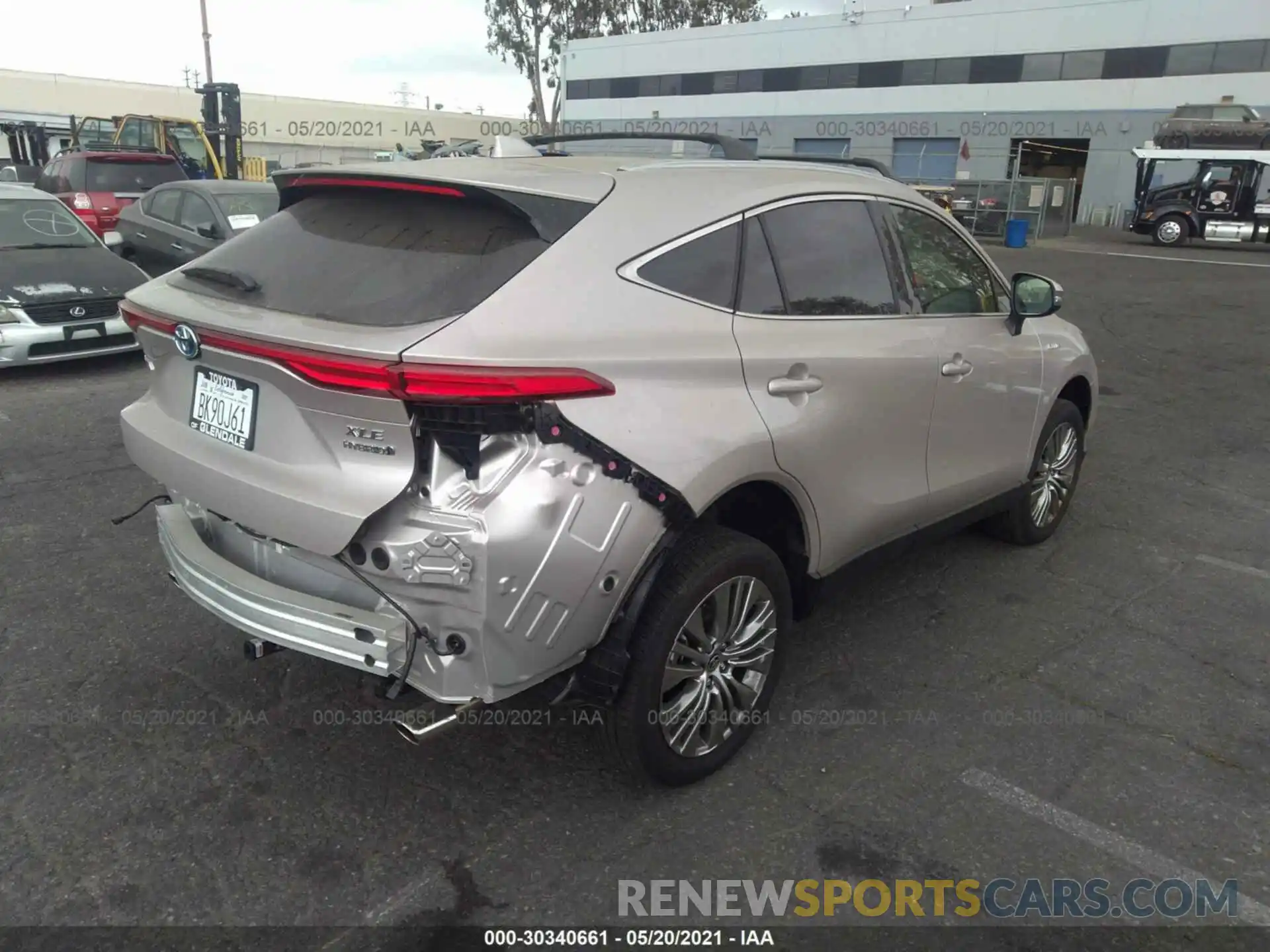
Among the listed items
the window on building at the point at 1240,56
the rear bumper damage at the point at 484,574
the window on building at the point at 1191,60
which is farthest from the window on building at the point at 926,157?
the rear bumper damage at the point at 484,574

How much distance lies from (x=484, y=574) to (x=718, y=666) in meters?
0.97

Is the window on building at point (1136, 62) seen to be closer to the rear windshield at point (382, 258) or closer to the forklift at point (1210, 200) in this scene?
the forklift at point (1210, 200)

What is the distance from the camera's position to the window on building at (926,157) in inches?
1528

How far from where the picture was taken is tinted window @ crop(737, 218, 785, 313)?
9.58 ft

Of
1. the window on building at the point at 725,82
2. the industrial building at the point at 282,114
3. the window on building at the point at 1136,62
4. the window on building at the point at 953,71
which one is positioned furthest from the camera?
the industrial building at the point at 282,114

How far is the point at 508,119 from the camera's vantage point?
6894 centimetres

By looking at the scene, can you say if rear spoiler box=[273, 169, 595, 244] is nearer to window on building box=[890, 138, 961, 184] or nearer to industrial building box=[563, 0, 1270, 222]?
industrial building box=[563, 0, 1270, 222]

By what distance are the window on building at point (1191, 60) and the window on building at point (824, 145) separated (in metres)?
12.1

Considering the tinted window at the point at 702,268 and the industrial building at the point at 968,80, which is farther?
the industrial building at the point at 968,80

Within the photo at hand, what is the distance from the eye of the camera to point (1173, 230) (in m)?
24.4

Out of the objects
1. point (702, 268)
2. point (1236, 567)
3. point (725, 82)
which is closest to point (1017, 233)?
point (1236, 567)

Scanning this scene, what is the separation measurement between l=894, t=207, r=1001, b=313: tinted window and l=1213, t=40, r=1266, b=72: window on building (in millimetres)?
36382

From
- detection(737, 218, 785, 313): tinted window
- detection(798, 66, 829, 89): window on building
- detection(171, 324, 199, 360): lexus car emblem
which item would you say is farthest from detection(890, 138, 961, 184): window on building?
detection(171, 324, 199, 360): lexus car emblem

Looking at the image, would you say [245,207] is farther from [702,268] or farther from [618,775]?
[618,775]
